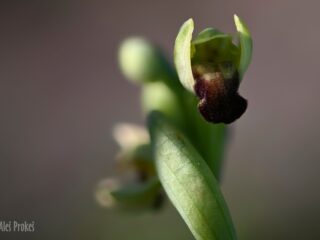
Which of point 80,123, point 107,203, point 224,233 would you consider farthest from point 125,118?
point 224,233

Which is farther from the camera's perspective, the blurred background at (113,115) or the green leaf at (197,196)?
the blurred background at (113,115)

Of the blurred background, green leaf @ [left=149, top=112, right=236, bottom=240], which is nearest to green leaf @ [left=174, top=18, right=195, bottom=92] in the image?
green leaf @ [left=149, top=112, right=236, bottom=240]

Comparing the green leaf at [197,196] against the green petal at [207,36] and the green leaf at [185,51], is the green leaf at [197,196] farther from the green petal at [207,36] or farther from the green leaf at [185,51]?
the green petal at [207,36]

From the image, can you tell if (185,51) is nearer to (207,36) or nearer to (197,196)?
(207,36)

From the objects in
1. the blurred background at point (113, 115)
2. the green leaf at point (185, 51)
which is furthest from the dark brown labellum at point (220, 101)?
the blurred background at point (113, 115)

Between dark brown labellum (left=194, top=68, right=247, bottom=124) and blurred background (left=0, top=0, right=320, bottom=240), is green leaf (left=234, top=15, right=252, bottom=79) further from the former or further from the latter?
blurred background (left=0, top=0, right=320, bottom=240)

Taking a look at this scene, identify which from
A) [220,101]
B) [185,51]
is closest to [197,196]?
[220,101]

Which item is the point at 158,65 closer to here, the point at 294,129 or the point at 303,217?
the point at 303,217
